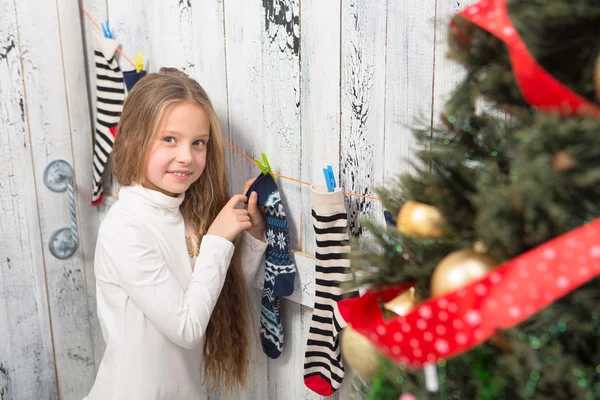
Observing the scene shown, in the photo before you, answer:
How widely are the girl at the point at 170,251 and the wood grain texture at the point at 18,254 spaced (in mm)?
473

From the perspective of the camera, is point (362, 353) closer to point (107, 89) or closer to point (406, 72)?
point (406, 72)

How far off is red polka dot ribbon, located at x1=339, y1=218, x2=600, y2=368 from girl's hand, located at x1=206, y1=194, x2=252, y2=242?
0.81m

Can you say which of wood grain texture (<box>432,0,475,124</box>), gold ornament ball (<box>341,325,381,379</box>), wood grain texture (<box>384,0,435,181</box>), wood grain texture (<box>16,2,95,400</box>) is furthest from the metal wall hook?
gold ornament ball (<box>341,325,381,379</box>)

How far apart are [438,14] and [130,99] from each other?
72cm

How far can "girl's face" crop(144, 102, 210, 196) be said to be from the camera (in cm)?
129

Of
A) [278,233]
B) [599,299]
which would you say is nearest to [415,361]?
[599,299]

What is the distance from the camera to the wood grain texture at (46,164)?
1.70 metres

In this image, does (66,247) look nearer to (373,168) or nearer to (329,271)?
(329,271)

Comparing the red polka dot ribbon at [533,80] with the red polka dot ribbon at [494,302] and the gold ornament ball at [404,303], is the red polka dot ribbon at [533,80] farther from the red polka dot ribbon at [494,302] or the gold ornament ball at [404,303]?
the gold ornament ball at [404,303]

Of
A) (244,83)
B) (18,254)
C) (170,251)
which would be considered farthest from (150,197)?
(18,254)

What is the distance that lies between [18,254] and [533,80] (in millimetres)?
1638

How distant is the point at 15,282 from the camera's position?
1752 millimetres

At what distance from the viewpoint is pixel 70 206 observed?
1769mm

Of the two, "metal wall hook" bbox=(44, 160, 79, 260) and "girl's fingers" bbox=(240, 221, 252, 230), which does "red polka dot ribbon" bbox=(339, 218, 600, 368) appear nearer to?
"girl's fingers" bbox=(240, 221, 252, 230)
